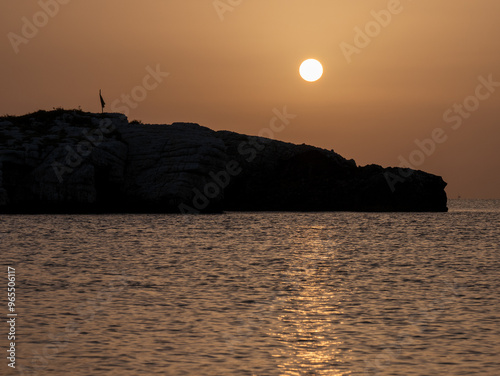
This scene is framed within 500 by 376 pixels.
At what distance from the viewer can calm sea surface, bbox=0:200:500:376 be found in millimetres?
21672

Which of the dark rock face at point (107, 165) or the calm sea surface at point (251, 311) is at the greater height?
the dark rock face at point (107, 165)

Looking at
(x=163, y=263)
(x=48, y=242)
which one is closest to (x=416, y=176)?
(x=48, y=242)

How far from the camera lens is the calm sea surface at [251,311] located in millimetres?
21672

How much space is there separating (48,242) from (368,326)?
45285 mm

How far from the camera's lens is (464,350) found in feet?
75.5

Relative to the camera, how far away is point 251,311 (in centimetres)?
3030

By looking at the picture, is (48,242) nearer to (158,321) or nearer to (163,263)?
(163,263)

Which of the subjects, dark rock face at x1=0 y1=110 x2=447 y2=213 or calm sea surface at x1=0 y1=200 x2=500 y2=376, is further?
dark rock face at x1=0 y1=110 x2=447 y2=213

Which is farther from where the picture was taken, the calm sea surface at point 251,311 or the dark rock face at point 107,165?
the dark rock face at point 107,165

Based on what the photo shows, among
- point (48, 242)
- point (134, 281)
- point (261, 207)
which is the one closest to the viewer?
point (134, 281)

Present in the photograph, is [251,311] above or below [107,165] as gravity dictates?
below

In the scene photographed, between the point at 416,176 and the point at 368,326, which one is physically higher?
the point at 416,176

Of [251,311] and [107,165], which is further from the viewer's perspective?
[107,165]

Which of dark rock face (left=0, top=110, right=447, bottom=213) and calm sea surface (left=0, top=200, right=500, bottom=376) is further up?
dark rock face (left=0, top=110, right=447, bottom=213)
